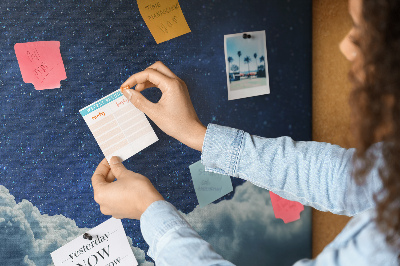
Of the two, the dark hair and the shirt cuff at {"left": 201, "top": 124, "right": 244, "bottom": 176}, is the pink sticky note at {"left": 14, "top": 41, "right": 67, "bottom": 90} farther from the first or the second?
the dark hair

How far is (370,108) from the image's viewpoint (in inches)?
17.4

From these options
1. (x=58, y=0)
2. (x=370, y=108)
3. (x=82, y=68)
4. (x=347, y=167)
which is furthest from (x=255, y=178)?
(x=58, y=0)

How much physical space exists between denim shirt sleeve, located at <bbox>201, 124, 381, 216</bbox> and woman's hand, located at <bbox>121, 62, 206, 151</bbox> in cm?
4

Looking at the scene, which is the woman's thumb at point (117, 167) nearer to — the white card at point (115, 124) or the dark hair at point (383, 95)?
the white card at point (115, 124)

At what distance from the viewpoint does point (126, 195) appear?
25.0 inches

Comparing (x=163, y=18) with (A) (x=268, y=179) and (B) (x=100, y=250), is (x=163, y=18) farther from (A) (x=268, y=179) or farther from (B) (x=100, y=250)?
(B) (x=100, y=250)

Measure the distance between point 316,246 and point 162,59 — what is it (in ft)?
2.27

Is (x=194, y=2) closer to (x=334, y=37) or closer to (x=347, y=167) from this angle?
(x=334, y=37)

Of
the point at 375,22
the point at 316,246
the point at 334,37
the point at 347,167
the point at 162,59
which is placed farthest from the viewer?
the point at 316,246

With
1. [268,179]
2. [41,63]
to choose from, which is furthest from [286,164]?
[41,63]

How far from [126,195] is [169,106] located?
0.67ft

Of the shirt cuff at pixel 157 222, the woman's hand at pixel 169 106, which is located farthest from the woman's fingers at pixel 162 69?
the shirt cuff at pixel 157 222

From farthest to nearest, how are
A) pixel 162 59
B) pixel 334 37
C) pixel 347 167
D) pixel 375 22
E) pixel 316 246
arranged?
pixel 316 246 < pixel 334 37 < pixel 162 59 < pixel 347 167 < pixel 375 22

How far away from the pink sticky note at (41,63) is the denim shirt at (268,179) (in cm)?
33
